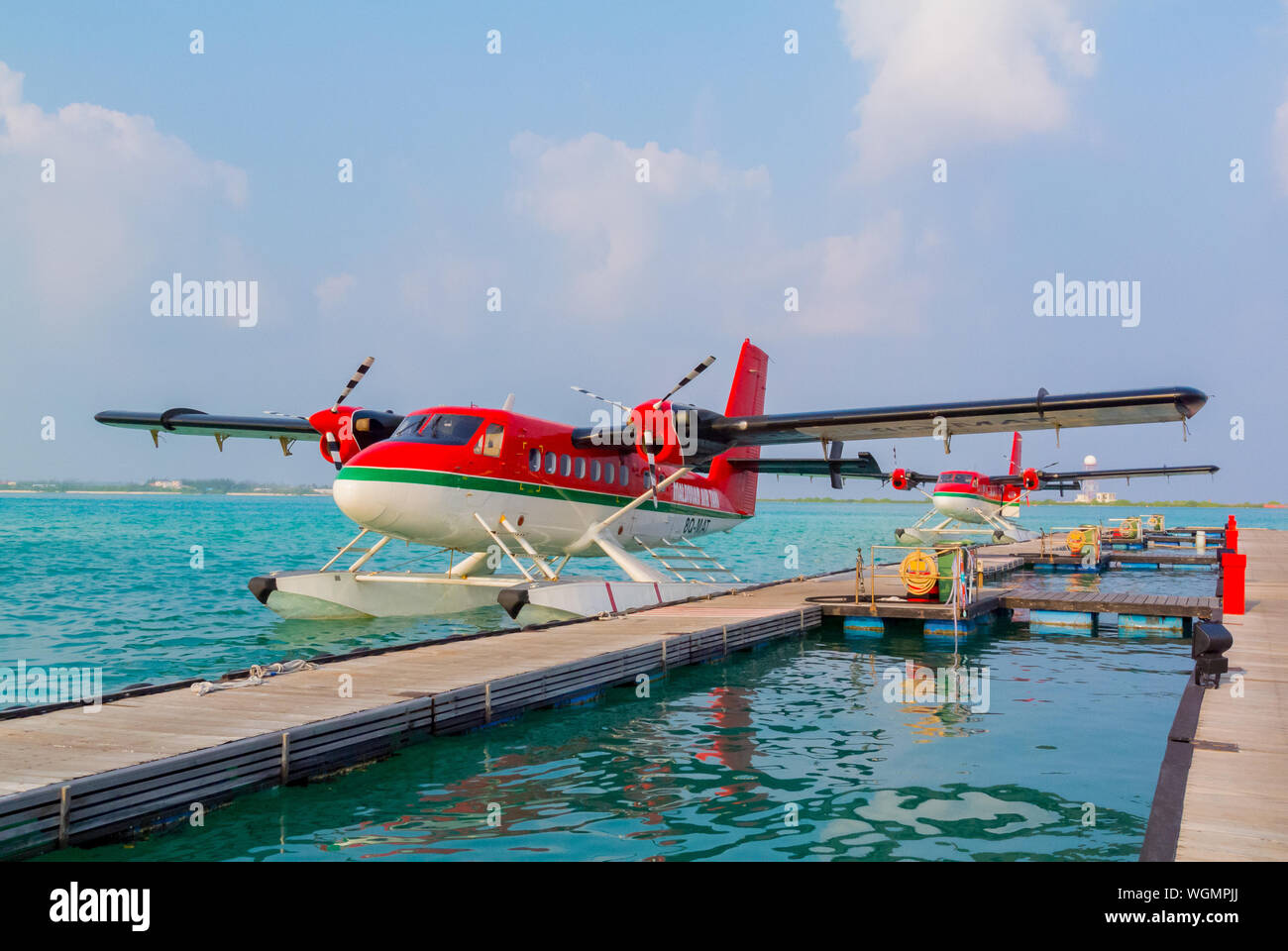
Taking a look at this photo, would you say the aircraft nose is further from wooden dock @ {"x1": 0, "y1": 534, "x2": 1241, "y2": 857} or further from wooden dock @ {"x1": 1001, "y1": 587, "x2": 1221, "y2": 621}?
wooden dock @ {"x1": 1001, "y1": 587, "x2": 1221, "y2": 621}

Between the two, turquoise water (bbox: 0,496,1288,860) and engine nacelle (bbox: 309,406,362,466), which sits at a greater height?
engine nacelle (bbox: 309,406,362,466)

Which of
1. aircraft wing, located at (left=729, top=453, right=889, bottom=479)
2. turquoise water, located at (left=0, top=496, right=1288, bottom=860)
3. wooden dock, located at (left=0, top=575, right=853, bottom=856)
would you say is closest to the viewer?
wooden dock, located at (left=0, top=575, right=853, bottom=856)

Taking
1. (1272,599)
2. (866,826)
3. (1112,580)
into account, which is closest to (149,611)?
(866,826)

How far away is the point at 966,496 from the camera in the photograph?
173ft

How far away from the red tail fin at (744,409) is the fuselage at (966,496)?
102 feet

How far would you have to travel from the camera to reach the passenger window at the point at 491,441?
51.4 feet

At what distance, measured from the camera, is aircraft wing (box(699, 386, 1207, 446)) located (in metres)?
13.7

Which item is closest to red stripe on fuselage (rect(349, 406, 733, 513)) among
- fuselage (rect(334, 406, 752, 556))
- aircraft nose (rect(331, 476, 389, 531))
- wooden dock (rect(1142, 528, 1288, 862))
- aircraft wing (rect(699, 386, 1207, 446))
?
fuselage (rect(334, 406, 752, 556))

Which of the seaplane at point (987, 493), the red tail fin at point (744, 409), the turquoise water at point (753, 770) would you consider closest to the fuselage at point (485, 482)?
the turquoise water at point (753, 770)

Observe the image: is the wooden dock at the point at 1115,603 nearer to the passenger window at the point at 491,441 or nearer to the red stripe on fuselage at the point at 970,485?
the passenger window at the point at 491,441

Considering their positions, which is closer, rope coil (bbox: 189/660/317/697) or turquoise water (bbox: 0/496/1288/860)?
turquoise water (bbox: 0/496/1288/860)

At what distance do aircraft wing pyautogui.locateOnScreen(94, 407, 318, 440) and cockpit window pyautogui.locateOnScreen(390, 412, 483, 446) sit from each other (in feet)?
14.6
